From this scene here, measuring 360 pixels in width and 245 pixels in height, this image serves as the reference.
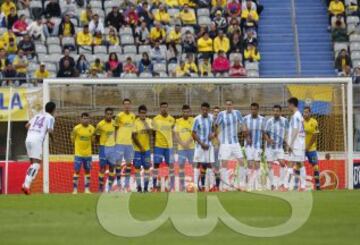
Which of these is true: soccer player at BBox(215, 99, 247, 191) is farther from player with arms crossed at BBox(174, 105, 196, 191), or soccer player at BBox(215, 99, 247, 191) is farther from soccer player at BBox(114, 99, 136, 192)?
soccer player at BBox(114, 99, 136, 192)

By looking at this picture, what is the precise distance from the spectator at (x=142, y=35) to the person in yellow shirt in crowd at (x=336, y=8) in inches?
251

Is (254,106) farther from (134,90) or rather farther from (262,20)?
(262,20)

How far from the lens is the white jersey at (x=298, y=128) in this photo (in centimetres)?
2548

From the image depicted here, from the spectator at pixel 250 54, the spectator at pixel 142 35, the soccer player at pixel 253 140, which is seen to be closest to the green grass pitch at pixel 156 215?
the soccer player at pixel 253 140

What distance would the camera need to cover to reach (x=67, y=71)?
31.2m

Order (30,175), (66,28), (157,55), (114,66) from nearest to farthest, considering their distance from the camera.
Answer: (30,175), (114,66), (157,55), (66,28)

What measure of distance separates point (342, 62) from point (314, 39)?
9.09 feet

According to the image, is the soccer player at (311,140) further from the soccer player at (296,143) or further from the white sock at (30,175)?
the white sock at (30,175)

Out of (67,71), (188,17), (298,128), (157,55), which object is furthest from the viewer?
(188,17)

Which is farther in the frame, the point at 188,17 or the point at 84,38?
the point at 188,17

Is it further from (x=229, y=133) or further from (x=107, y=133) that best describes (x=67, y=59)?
(x=229, y=133)

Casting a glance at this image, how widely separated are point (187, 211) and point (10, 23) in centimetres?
1807

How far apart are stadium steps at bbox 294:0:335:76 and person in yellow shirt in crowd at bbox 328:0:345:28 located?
0.50 meters

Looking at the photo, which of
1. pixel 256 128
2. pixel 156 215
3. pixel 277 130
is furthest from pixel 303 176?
pixel 156 215
